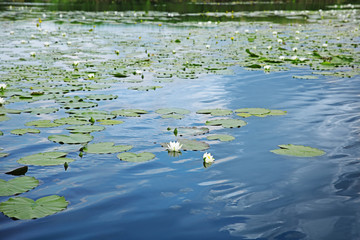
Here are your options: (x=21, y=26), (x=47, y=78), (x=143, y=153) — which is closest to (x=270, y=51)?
(x=47, y=78)

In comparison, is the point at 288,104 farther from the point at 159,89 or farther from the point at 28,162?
the point at 28,162

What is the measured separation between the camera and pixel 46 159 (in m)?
3.67

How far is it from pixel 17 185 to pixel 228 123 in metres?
2.61

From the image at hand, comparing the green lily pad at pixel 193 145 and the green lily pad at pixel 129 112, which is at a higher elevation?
the green lily pad at pixel 129 112

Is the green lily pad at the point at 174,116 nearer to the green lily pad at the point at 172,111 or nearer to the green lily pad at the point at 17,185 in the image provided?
the green lily pad at the point at 172,111

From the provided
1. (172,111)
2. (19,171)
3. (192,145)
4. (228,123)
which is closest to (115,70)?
(172,111)

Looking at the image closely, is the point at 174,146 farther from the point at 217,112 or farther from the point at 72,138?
the point at 217,112

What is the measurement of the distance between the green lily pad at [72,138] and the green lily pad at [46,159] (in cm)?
34

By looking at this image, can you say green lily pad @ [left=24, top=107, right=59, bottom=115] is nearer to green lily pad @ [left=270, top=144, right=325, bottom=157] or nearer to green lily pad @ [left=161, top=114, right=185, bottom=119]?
green lily pad @ [left=161, top=114, right=185, bottom=119]

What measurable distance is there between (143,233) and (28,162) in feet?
5.36

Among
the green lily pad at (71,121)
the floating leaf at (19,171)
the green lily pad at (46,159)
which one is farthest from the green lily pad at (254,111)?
the floating leaf at (19,171)

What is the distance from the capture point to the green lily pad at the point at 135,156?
12.2 feet

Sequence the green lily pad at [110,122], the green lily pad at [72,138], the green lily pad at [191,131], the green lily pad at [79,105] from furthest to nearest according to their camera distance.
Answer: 1. the green lily pad at [79,105]
2. the green lily pad at [110,122]
3. the green lily pad at [191,131]
4. the green lily pad at [72,138]

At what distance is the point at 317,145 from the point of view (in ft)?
13.5
